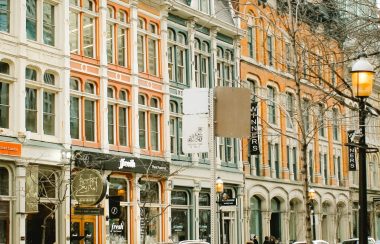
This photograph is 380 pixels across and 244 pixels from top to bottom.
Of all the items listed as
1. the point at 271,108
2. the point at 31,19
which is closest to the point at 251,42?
the point at 271,108

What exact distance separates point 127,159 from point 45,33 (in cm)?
738

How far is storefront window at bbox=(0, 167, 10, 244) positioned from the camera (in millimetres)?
33406

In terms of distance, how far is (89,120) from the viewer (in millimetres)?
38531

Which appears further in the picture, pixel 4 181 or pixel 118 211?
pixel 118 211

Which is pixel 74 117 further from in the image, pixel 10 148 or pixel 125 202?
pixel 125 202

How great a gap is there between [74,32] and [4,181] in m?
7.97

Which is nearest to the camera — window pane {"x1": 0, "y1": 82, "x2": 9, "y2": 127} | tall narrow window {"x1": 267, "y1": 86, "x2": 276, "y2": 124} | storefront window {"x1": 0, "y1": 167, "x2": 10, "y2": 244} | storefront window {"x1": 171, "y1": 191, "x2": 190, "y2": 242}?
storefront window {"x1": 0, "y1": 167, "x2": 10, "y2": 244}

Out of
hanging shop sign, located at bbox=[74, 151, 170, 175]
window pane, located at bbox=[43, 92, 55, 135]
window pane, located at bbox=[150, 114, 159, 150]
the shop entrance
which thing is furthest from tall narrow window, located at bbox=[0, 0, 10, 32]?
window pane, located at bbox=[150, 114, 159, 150]

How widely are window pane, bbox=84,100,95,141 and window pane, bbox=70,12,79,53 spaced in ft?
8.13

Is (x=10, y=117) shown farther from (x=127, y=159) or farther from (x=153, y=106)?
(x=153, y=106)

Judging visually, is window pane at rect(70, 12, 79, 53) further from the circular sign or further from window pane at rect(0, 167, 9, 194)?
window pane at rect(0, 167, 9, 194)

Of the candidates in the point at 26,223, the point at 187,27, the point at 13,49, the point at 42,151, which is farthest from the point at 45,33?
the point at 187,27

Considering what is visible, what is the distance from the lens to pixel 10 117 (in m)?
34.0

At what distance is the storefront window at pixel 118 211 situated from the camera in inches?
1508
